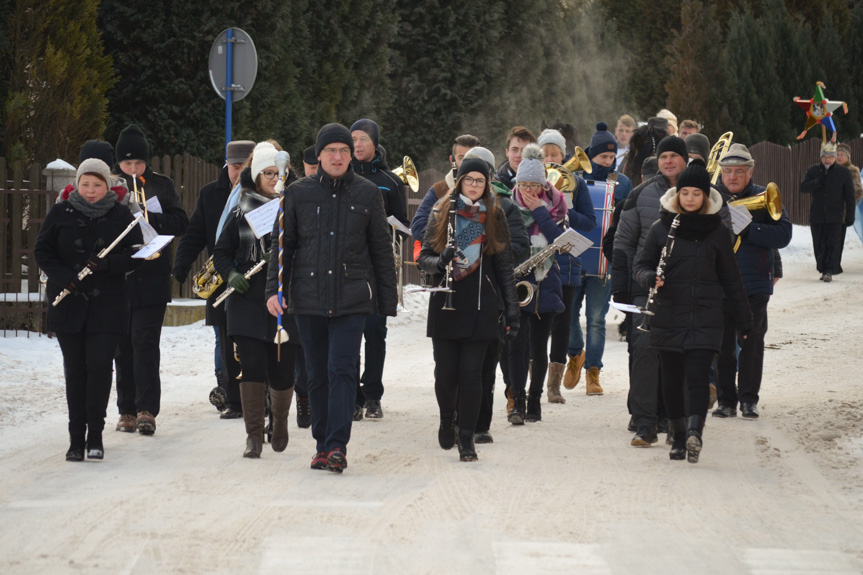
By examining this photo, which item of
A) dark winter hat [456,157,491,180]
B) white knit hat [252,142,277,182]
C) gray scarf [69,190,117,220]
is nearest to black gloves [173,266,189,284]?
gray scarf [69,190,117,220]

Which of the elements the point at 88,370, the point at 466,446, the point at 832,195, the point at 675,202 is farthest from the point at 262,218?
the point at 832,195

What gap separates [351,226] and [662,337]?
2039 millimetres

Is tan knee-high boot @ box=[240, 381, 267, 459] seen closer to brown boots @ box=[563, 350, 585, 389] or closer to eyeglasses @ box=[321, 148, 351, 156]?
eyeglasses @ box=[321, 148, 351, 156]

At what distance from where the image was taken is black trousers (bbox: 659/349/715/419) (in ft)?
28.2

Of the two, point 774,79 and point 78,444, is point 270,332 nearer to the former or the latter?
point 78,444

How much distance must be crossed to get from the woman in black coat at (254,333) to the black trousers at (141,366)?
1.05 metres

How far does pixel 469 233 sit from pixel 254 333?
1426mm

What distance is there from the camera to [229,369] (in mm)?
9828

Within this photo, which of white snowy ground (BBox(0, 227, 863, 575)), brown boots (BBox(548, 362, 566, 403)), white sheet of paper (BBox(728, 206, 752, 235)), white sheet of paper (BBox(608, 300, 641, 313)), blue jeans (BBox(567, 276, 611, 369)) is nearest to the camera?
white snowy ground (BBox(0, 227, 863, 575))

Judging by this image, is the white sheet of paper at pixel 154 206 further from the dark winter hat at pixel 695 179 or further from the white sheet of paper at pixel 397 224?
the dark winter hat at pixel 695 179

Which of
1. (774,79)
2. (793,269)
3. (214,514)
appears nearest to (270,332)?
(214,514)

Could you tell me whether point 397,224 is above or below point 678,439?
above

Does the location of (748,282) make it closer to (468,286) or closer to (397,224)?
(397,224)

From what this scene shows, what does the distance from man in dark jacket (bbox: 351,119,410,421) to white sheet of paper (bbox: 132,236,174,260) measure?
6.02ft
